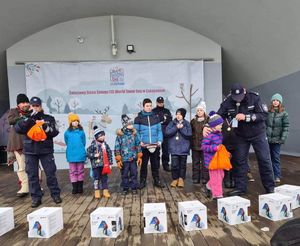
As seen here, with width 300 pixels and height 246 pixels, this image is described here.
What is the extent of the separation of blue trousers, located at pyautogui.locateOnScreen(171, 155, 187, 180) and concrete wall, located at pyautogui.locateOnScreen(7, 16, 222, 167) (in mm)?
2953

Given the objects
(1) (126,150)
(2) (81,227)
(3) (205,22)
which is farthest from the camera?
(3) (205,22)

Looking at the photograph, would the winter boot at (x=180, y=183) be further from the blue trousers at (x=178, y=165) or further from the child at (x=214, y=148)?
the child at (x=214, y=148)

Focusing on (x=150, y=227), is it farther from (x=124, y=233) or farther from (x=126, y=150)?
(x=126, y=150)

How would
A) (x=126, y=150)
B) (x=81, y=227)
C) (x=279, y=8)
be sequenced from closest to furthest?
(x=81, y=227) < (x=126, y=150) < (x=279, y=8)

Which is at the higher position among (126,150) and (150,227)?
(126,150)

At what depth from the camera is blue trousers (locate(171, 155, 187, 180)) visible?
4508 millimetres

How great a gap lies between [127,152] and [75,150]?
0.78m

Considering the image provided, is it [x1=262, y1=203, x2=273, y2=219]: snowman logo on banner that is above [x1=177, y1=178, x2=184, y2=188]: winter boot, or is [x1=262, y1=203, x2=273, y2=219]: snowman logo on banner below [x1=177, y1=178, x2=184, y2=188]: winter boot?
above

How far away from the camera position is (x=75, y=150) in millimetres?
4371

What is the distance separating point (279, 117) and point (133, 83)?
134 inches

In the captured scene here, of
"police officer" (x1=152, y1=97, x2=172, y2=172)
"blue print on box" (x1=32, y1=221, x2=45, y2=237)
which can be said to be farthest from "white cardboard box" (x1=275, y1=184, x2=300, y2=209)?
"blue print on box" (x1=32, y1=221, x2=45, y2=237)

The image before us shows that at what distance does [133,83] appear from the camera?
6902 millimetres

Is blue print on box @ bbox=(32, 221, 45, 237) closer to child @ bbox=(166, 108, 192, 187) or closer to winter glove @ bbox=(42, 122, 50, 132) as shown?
winter glove @ bbox=(42, 122, 50, 132)

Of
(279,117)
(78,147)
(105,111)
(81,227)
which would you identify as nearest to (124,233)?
(81,227)
